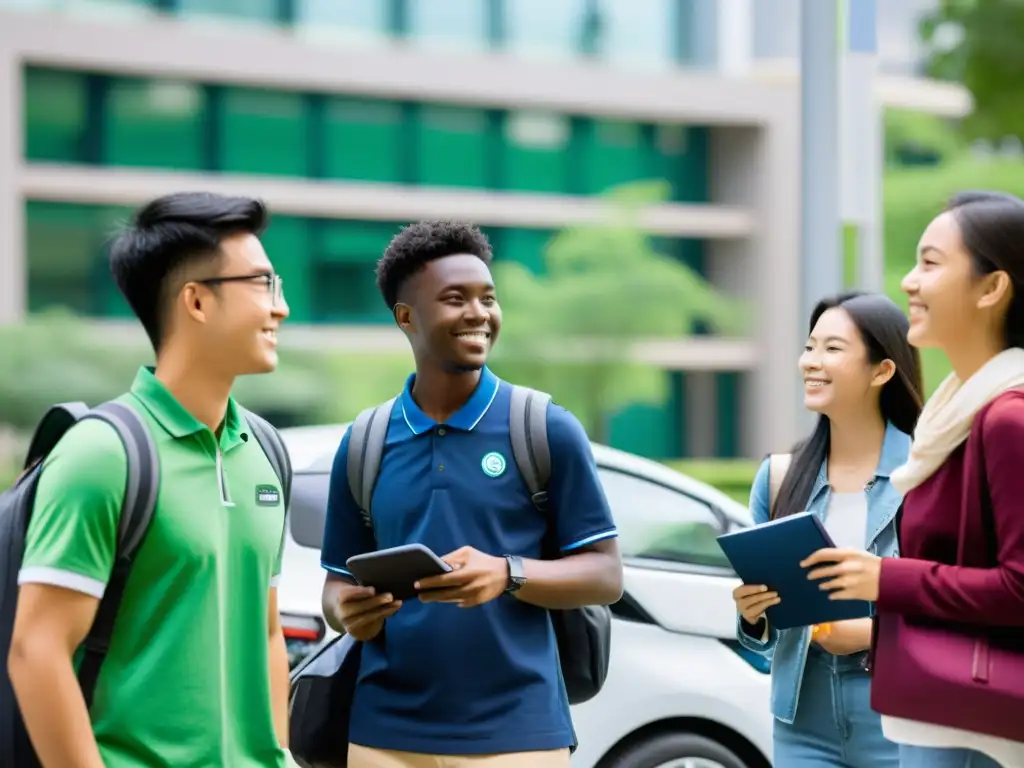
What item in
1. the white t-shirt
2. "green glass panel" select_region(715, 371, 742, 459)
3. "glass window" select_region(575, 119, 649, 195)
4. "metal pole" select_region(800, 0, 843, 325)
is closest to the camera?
the white t-shirt

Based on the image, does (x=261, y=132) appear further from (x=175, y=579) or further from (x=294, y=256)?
(x=175, y=579)

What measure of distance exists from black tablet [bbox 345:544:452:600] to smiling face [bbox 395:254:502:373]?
0.51 meters

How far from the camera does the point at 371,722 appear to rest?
12.2 feet

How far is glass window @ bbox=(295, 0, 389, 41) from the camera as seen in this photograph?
37.0 meters

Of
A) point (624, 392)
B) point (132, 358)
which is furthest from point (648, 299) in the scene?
point (132, 358)

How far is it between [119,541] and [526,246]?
3713 centimetres

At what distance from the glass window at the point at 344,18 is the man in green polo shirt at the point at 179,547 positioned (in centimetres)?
3454

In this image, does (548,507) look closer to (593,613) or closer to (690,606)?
(593,613)

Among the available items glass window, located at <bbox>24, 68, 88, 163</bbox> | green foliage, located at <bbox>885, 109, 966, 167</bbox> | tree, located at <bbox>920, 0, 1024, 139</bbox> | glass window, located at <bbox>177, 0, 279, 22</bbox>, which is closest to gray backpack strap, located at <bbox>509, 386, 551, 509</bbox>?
tree, located at <bbox>920, 0, 1024, 139</bbox>

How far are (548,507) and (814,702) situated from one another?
3.29 feet

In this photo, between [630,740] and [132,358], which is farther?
[132,358]

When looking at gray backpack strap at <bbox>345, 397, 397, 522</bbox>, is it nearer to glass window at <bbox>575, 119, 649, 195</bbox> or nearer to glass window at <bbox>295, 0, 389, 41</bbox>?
glass window at <bbox>295, 0, 389, 41</bbox>

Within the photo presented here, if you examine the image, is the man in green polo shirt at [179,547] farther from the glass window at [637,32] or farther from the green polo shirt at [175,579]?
the glass window at [637,32]

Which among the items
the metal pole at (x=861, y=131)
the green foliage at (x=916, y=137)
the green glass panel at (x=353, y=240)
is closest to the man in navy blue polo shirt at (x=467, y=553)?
the metal pole at (x=861, y=131)
